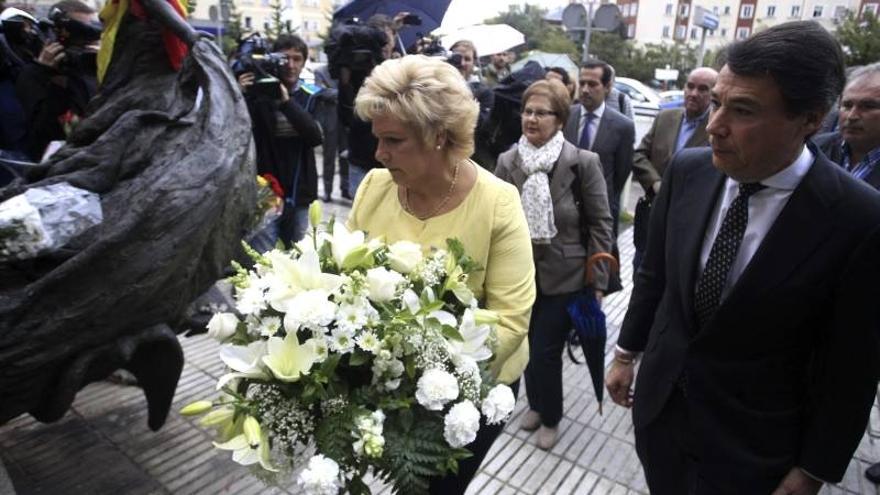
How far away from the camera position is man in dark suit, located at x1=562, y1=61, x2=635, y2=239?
4250 millimetres

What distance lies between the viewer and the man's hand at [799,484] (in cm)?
170

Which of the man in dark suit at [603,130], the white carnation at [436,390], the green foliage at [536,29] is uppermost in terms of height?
the white carnation at [436,390]

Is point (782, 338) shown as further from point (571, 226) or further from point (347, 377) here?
point (571, 226)

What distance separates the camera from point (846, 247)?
155 centimetres

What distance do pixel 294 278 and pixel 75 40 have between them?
3.02 m

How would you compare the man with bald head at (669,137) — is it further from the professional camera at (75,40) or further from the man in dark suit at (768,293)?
the professional camera at (75,40)

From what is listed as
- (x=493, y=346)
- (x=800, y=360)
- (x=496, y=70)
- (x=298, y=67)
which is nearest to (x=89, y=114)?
(x=298, y=67)

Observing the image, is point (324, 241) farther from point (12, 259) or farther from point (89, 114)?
point (89, 114)

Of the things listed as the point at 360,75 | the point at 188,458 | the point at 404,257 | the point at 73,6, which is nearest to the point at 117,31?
the point at 73,6

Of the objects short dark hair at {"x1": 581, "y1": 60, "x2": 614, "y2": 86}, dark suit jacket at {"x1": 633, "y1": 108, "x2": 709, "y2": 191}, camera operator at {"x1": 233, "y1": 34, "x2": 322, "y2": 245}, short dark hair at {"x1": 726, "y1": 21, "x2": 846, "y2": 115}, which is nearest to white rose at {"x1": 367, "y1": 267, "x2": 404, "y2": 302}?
short dark hair at {"x1": 726, "y1": 21, "x2": 846, "y2": 115}

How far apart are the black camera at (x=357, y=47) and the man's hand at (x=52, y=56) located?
1.91m

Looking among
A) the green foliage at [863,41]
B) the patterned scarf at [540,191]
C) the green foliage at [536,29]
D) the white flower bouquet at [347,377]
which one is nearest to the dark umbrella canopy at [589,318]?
the patterned scarf at [540,191]

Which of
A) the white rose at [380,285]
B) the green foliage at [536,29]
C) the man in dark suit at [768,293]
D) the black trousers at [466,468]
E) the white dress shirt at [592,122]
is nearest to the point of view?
the white rose at [380,285]

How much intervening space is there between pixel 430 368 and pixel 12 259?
1692 mm
